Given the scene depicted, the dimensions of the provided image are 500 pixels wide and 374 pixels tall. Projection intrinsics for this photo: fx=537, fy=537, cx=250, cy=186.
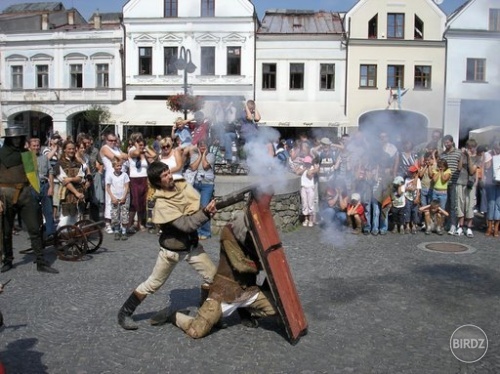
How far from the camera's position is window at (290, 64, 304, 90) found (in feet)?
104

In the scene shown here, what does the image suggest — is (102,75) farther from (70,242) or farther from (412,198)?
(70,242)

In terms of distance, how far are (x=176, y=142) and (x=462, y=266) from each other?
5.70 meters

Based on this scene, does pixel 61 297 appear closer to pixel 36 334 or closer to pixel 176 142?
pixel 36 334

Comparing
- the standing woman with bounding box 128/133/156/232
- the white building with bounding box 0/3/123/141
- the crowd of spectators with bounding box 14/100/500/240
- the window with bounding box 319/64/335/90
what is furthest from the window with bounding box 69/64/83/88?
the standing woman with bounding box 128/133/156/232

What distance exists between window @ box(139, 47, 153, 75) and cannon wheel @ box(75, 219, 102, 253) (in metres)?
25.2

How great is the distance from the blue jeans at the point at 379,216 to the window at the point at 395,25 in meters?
23.1

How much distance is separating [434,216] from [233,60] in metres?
23.0

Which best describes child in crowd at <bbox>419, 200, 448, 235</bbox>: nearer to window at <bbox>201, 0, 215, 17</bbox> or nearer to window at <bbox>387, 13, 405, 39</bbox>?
window at <bbox>387, 13, 405, 39</bbox>

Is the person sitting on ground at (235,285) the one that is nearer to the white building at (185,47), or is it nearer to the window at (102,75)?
the white building at (185,47)

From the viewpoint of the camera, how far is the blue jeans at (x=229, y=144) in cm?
1092

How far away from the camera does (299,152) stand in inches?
468

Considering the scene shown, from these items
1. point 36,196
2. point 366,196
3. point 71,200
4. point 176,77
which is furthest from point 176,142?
point 176,77

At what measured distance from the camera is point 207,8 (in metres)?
33.1

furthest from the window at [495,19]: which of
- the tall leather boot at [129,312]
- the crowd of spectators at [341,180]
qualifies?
the tall leather boot at [129,312]
